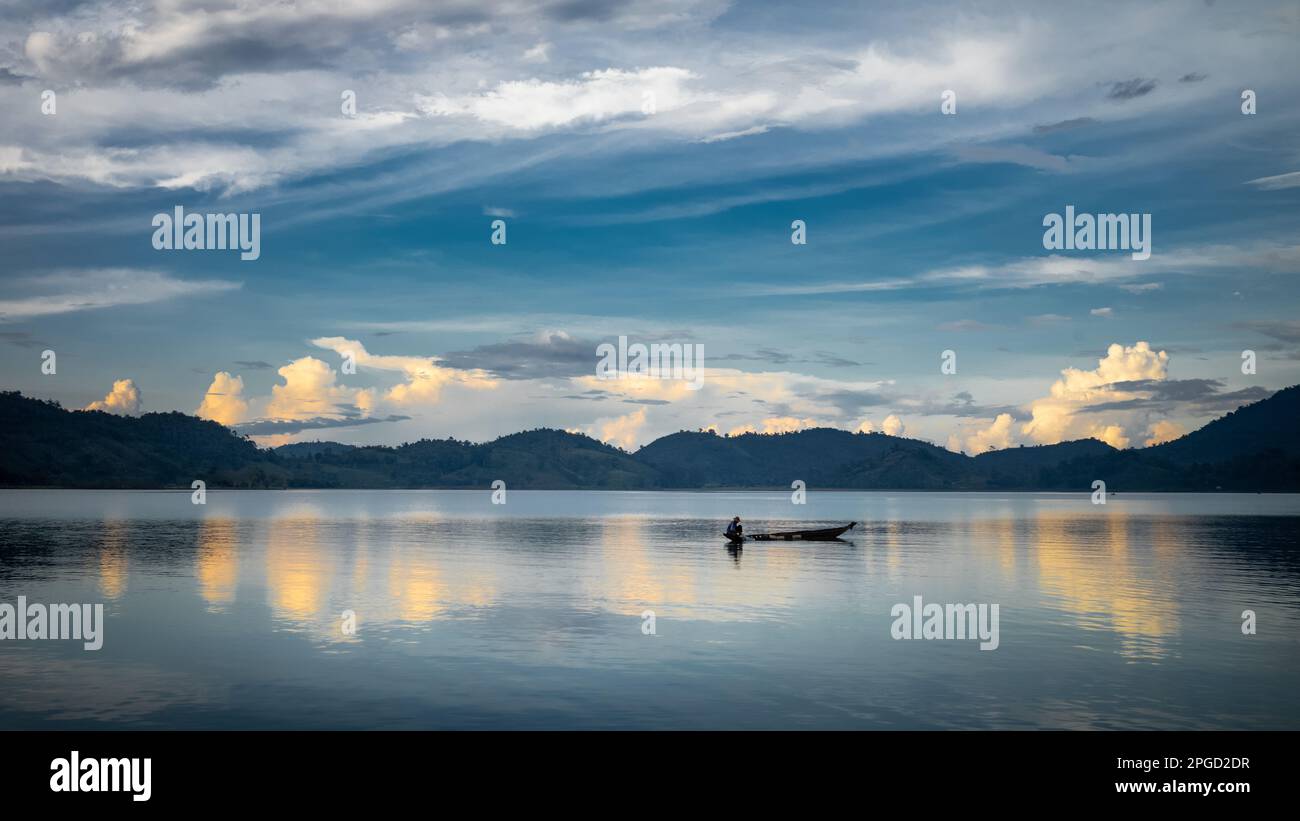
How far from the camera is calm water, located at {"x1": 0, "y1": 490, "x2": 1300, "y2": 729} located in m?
27.9

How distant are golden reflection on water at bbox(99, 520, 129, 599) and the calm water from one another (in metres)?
0.56

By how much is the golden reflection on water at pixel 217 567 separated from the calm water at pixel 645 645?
1.36ft

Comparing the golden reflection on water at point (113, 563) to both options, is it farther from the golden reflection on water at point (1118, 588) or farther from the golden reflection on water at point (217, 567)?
the golden reflection on water at point (1118, 588)

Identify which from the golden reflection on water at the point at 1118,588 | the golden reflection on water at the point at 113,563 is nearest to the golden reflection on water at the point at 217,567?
the golden reflection on water at the point at 113,563

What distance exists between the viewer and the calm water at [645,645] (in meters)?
27.9

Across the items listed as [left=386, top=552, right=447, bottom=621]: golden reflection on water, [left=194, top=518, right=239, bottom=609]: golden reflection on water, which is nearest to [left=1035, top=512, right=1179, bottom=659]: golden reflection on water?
[left=386, top=552, right=447, bottom=621]: golden reflection on water

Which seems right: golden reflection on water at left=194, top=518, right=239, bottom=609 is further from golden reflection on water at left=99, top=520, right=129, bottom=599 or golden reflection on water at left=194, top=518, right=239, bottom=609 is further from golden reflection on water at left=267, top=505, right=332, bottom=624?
golden reflection on water at left=99, top=520, right=129, bottom=599
